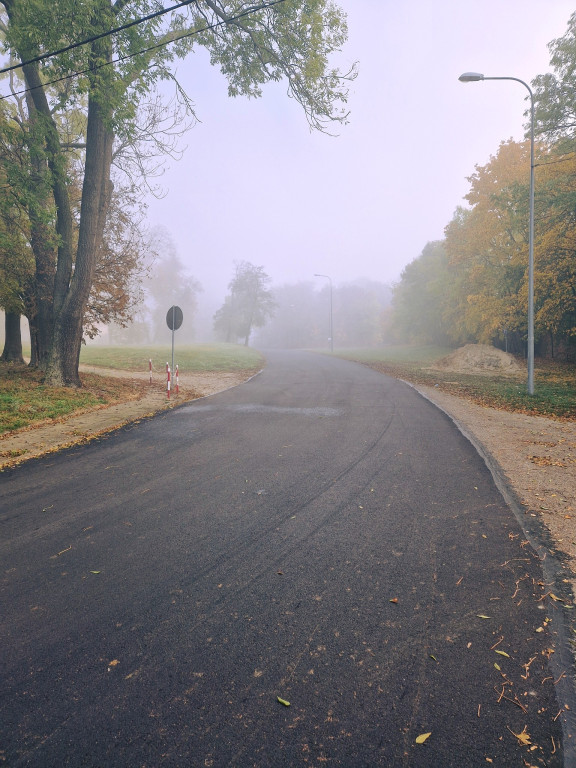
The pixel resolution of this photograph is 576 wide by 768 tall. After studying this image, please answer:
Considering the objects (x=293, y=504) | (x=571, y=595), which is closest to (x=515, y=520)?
(x=571, y=595)

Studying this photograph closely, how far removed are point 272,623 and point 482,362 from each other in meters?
26.0

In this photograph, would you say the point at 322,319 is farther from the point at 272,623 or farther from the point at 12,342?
the point at 272,623

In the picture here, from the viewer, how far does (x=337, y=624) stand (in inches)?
111

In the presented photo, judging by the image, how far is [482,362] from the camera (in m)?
25.4

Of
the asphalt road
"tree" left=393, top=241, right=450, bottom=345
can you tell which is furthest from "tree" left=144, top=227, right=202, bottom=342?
the asphalt road

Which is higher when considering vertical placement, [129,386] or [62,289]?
[62,289]

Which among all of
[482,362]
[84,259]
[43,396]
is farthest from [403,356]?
[43,396]

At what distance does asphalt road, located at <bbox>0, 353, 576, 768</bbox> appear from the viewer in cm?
200

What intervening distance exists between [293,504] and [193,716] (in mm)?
2762

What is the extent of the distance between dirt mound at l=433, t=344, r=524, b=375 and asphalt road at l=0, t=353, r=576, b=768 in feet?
69.6

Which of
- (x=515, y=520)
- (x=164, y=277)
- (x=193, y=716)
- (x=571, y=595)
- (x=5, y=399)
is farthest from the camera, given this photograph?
(x=164, y=277)

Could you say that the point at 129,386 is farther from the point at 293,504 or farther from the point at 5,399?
the point at 293,504

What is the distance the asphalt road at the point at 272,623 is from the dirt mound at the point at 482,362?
21.2 meters

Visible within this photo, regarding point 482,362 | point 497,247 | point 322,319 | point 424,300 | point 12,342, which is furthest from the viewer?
point 322,319
